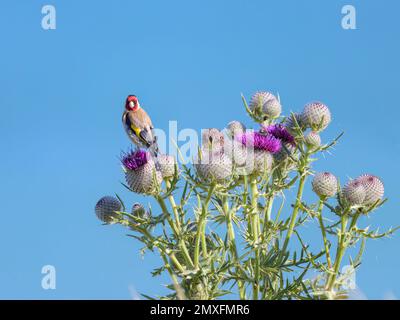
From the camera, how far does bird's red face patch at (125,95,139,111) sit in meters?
12.0

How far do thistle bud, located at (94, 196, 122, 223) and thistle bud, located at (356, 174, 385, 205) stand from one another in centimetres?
309

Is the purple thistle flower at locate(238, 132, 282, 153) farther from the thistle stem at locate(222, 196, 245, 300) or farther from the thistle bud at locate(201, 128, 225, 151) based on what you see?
the thistle stem at locate(222, 196, 245, 300)

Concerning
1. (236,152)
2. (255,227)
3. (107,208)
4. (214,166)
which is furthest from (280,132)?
(107,208)

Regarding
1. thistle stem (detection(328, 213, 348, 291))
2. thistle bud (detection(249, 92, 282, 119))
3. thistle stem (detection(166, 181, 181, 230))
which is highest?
thistle bud (detection(249, 92, 282, 119))

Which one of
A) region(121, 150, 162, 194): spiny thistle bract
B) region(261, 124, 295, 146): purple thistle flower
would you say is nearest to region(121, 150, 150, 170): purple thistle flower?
region(121, 150, 162, 194): spiny thistle bract

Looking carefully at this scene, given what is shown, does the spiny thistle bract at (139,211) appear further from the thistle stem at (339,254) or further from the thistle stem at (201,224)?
the thistle stem at (339,254)

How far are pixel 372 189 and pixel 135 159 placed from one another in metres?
3.01

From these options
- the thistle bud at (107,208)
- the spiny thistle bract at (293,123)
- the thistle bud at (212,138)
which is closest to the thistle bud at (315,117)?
the spiny thistle bract at (293,123)

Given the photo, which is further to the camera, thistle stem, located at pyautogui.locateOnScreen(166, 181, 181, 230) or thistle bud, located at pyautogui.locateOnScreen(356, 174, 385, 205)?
thistle bud, located at pyautogui.locateOnScreen(356, 174, 385, 205)

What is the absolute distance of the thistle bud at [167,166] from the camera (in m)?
10.4

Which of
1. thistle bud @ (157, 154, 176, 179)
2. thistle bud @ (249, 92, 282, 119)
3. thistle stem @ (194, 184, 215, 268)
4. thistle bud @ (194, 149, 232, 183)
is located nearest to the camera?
thistle stem @ (194, 184, 215, 268)

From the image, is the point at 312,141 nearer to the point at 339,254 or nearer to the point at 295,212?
the point at 295,212

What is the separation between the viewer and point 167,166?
410 inches
